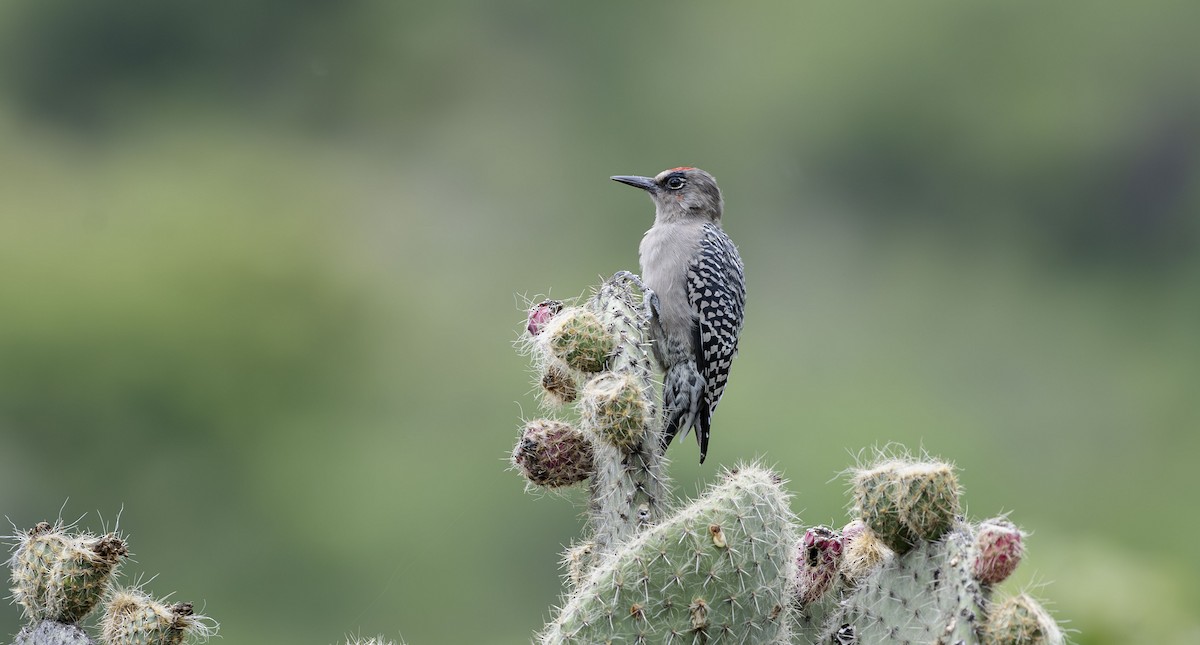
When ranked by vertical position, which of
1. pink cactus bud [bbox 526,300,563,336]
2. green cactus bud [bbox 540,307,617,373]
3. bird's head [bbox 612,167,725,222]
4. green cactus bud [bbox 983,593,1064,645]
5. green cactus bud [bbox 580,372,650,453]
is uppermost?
bird's head [bbox 612,167,725,222]

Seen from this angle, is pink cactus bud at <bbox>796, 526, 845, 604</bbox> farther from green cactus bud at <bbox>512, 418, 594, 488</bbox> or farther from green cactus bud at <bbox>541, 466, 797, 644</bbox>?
green cactus bud at <bbox>512, 418, 594, 488</bbox>

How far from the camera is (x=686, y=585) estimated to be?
2.56 meters

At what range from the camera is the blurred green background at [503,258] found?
17.5m

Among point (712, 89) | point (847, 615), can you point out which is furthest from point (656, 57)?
point (847, 615)

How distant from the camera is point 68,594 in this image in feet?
8.30

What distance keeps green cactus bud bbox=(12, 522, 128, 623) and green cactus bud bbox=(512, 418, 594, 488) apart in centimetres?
86

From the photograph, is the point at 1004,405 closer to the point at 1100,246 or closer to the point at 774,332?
the point at 774,332

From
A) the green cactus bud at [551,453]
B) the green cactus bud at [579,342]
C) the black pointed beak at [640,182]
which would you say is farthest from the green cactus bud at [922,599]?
the black pointed beak at [640,182]

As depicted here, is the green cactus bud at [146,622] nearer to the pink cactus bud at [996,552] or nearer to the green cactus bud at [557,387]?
the green cactus bud at [557,387]

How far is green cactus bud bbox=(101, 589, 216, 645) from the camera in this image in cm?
251

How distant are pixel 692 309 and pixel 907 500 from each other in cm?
272

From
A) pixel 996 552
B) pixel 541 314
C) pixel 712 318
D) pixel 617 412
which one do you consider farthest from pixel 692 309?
pixel 996 552

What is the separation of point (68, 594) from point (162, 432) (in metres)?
17.7

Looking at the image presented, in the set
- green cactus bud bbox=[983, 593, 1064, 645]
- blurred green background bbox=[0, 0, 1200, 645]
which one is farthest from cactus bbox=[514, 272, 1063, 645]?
blurred green background bbox=[0, 0, 1200, 645]
